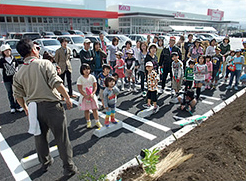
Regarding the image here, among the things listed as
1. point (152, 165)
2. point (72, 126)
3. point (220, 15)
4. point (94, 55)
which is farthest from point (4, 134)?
point (220, 15)

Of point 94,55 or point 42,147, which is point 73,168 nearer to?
point 42,147

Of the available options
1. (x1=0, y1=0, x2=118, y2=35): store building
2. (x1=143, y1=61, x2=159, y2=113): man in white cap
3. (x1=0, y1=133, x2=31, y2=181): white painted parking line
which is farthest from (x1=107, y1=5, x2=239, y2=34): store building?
(x1=0, y1=133, x2=31, y2=181): white painted parking line

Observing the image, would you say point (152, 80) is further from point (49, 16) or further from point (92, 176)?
point (49, 16)

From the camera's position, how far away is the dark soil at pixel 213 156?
2.44 metres

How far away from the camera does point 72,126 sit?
4734 mm

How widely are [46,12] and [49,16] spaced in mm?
1862

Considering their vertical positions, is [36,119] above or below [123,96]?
above

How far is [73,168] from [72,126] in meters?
1.86

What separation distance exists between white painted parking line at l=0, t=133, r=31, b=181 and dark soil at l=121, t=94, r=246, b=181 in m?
1.76

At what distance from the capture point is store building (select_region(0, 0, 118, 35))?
2848cm

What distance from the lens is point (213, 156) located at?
9.05 feet

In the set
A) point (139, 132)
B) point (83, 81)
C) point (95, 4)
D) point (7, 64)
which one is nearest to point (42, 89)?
point (83, 81)

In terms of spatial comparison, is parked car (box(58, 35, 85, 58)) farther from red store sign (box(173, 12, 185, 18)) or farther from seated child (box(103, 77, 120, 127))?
red store sign (box(173, 12, 185, 18))

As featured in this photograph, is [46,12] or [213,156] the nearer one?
[213,156]
